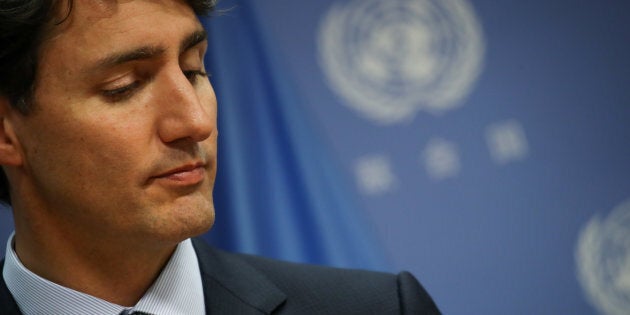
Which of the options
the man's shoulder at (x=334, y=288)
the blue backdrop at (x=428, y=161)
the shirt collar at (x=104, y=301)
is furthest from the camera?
the blue backdrop at (x=428, y=161)

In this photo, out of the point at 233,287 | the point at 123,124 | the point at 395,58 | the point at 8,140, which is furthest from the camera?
the point at 395,58

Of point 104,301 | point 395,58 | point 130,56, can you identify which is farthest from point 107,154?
point 395,58

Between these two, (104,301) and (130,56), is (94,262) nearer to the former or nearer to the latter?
(104,301)

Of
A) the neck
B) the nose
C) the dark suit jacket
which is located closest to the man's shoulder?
the dark suit jacket

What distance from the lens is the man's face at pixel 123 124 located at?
1.49 m

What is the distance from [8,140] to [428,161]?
110 cm

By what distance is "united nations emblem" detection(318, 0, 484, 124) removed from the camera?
91.4 inches

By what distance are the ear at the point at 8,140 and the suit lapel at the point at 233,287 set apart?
38cm

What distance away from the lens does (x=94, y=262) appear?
62.7 inches

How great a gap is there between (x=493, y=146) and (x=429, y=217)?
0.24 meters

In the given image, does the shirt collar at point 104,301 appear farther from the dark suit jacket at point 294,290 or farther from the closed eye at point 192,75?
the closed eye at point 192,75

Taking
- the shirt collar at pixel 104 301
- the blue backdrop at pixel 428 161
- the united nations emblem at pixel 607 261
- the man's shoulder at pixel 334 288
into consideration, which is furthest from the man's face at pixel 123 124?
the united nations emblem at pixel 607 261

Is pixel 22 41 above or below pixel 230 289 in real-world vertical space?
above

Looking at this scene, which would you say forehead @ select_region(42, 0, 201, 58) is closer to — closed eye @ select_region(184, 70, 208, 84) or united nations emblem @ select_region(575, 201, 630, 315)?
closed eye @ select_region(184, 70, 208, 84)
